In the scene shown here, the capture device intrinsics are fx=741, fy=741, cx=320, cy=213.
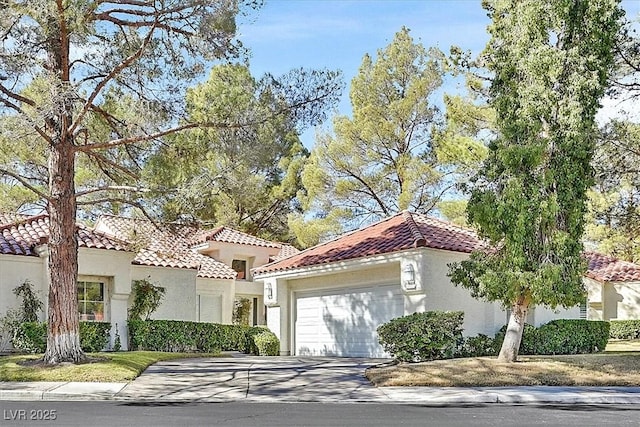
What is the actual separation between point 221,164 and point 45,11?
5.37 meters

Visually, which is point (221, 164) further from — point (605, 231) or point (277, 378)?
point (605, 231)

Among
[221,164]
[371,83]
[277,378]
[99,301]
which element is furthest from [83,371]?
[371,83]

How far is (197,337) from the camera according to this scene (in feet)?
86.8

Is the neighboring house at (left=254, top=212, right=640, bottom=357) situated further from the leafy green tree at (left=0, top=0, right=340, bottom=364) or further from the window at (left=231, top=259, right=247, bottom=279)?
the window at (left=231, top=259, right=247, bottom=279)

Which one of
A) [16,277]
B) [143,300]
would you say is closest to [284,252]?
[143,300]

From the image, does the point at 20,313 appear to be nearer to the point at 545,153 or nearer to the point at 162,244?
the point at 162,244

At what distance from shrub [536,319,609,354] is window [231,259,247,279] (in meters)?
16.9

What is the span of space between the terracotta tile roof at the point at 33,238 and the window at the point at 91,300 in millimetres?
1426

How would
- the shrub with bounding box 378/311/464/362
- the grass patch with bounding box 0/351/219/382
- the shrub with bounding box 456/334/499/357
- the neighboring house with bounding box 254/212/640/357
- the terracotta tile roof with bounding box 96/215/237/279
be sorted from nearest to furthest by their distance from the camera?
the grass patch with bounding box 0/351/219/382 → the shrub with bounding box 378/311/464/362 → the terracotta tile roof with bounding box 96/215/237/279 → the shrub with bounding box 456/334/499/357 → the neighboring house with bounding box 254/212/640/357

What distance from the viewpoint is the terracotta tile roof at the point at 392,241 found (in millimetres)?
21609

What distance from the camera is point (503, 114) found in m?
17.5

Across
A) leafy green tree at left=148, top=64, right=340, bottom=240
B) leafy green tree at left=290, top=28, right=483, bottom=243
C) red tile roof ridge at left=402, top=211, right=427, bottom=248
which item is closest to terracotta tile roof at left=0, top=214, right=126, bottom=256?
leafy green tree at left=148, top=64, right=340, bottom=240

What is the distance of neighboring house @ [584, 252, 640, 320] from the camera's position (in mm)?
34375

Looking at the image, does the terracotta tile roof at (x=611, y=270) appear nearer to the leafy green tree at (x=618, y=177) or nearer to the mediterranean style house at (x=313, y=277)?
the leafy green tree at (x=618, y=177)
